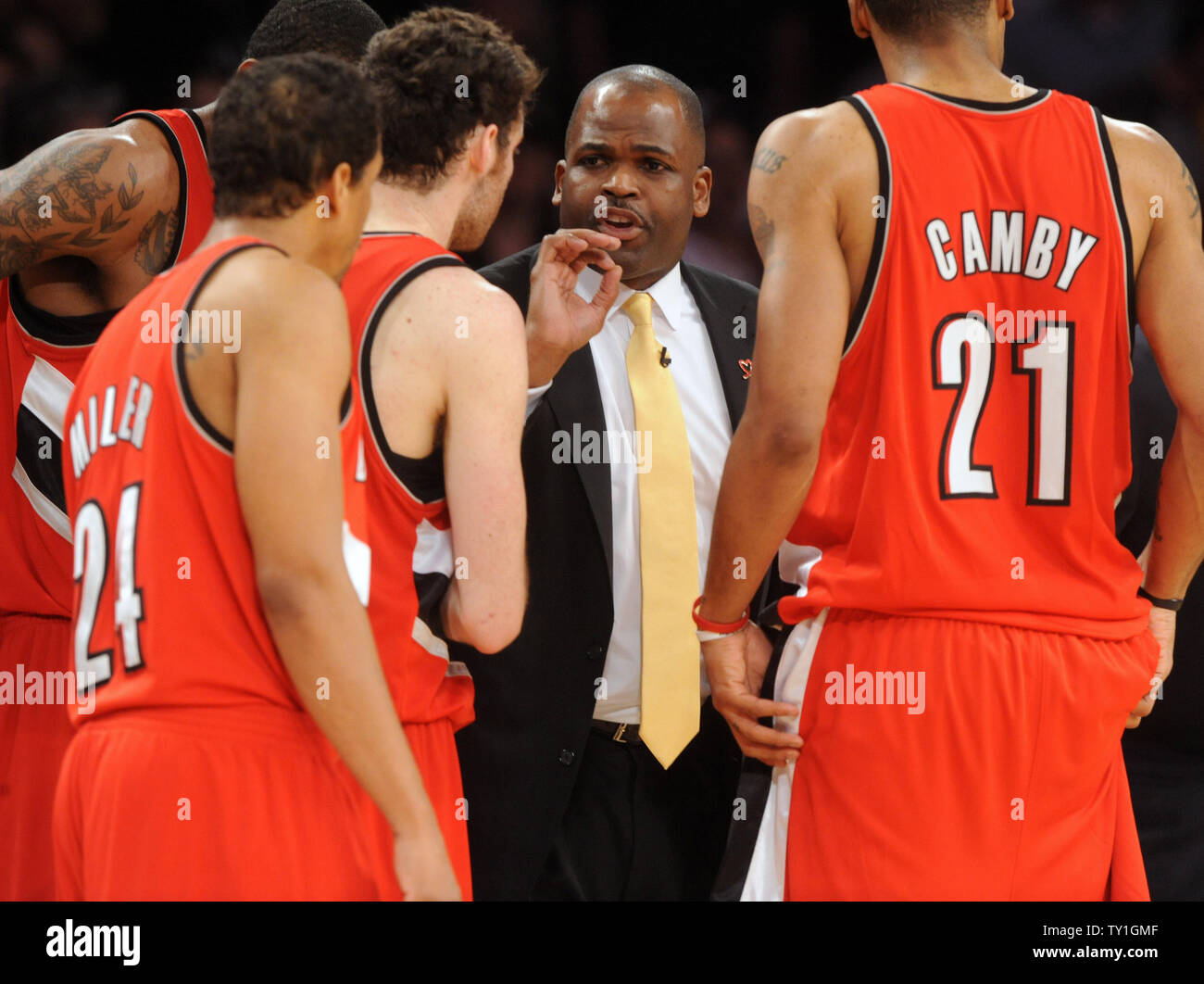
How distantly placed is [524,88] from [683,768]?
159 cm

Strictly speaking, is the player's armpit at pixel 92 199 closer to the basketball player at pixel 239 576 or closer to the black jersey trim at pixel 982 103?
the basketball player at pixel 239 576

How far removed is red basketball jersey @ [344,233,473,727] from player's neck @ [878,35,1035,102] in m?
0.91

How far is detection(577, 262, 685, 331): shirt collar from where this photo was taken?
316cm

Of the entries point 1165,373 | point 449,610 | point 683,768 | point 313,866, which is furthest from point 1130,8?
point 313,866

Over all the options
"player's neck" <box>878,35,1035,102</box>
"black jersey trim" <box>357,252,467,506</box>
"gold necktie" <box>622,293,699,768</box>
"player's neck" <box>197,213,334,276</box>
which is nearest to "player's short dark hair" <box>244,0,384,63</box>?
"gold necktie" <box>622,293,699,768</box>

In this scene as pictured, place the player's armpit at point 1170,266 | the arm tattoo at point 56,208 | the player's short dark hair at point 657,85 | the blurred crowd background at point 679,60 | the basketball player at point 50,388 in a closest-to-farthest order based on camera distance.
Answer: the player's armpit at point 1170,266 < the arm tattoo at point 56,208 < the basketball player at point 50,388 < the player's short dark hair at point 657,85 < the blurred crowd background at point 679,60

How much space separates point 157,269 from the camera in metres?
2.67

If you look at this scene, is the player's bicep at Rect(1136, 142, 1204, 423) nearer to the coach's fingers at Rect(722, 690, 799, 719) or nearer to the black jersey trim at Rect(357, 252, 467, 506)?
the coach's fingers at Rect(722, 690, 799, 719)

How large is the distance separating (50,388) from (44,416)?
61 millimetres

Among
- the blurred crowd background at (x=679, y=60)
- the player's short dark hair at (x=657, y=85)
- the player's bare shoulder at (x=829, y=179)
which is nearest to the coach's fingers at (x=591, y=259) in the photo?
the player's bare shoulder at (x=829, y=179)

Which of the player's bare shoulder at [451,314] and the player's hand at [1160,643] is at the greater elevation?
the player's bare shoulder at [451,314]

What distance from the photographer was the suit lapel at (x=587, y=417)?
9.41 feet

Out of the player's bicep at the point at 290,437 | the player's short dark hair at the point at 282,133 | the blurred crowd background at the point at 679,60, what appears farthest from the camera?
the blurred crowd background at the point at 679,60

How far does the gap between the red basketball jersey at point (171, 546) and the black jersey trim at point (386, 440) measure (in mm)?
276
